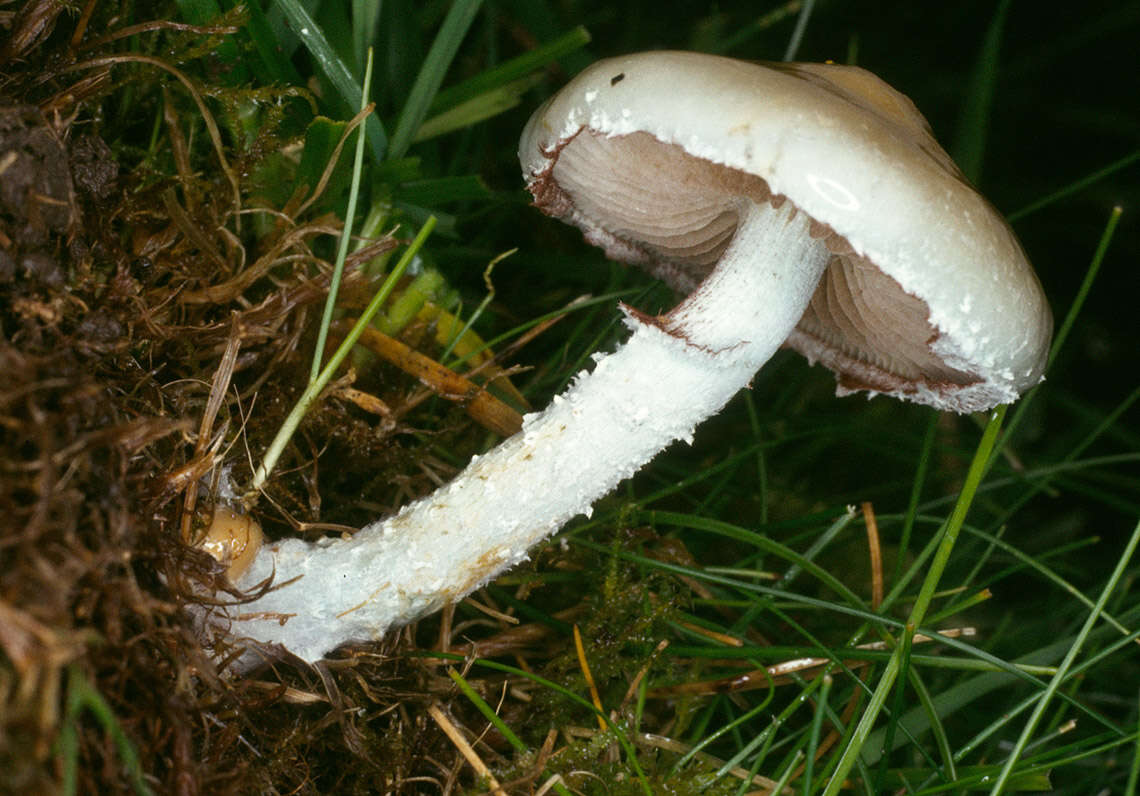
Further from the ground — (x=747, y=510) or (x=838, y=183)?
(x=838, y=183)

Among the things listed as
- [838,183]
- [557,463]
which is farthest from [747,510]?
[838,183]

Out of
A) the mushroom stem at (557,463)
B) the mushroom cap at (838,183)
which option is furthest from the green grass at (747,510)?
the mushroom cap at (838,183)

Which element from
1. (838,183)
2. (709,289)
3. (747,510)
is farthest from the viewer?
(747,510)

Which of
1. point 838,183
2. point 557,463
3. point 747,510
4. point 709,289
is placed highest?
point 838,183

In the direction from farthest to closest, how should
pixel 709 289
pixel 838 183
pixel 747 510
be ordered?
1. pixel 747 510
2. pixel 709 289
3. pixel 838 183

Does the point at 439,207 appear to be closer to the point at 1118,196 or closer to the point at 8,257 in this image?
the point at 8,257

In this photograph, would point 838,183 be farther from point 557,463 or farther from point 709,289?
point 557,463

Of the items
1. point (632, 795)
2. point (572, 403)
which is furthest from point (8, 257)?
point (632, 795)
